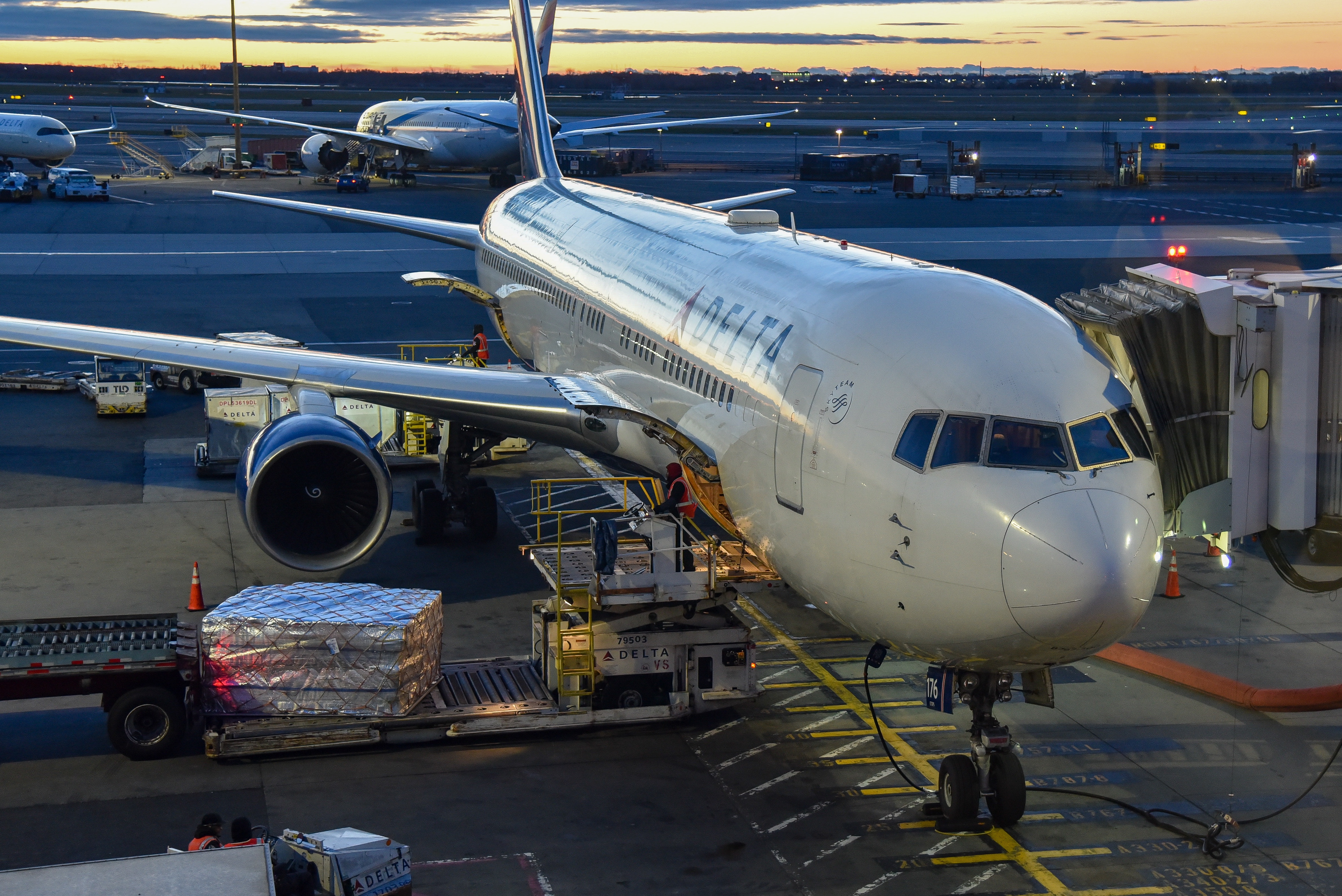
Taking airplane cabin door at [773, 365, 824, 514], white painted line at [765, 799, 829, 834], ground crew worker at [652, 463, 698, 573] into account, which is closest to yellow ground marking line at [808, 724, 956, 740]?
white painted line at [765, 799, 829, 834]

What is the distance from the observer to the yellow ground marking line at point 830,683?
17.0 m

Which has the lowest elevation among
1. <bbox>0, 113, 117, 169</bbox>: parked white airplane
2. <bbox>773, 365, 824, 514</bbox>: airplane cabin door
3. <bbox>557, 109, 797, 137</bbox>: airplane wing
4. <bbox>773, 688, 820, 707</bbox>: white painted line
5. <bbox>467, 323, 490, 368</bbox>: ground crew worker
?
<bbox>773, 688, 820, 707</bbox>: white painted line

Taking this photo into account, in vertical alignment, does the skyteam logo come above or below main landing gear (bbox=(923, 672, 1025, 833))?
above

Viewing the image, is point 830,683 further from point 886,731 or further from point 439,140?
point 439,140

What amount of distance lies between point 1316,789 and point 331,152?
79.9 meters

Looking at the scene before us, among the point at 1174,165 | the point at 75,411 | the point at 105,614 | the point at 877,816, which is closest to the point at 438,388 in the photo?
the point at 105,614

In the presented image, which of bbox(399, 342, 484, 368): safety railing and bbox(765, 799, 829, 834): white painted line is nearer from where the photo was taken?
bbox(765, 799, 829, 834): white painted line

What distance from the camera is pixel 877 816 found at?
44.7 ft

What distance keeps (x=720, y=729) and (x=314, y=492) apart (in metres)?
6.30

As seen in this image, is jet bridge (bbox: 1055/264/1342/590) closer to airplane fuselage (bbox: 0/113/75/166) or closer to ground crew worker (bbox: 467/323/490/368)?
ground crew worker (bbox: 467/323/490/368)

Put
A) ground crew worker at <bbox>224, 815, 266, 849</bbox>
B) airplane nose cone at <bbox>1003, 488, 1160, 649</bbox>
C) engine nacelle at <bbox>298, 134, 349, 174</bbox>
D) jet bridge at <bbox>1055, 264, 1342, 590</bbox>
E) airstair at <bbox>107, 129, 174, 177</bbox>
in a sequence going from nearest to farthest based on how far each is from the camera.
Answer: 1. airplane nose cone at <bbox>1003, 488, 1160, 649</bbox>
2. ground crew worker at <bbox>224, 815, 266, 849</bbox>
3. jet bridge at <bbox>1055, 264, 1342, 590</bbox>
4. engine nacelle at <bbox>298, 134, 349, 174</bbox>
5. airstair at <bbox>107, 129, 174, 177</bbox>

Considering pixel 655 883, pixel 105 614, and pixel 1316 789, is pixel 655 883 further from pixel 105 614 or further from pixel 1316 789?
pixel 105 614

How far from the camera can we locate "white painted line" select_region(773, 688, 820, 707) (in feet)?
54.1

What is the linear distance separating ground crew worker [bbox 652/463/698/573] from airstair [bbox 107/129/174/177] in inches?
3229
